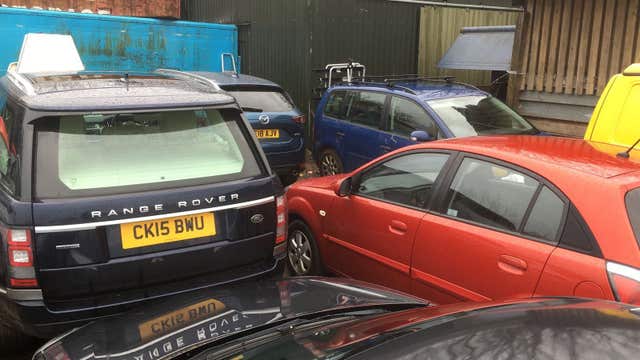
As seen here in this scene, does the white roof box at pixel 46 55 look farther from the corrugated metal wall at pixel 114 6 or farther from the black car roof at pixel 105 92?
the corrugated metal wall at pixel 114 6

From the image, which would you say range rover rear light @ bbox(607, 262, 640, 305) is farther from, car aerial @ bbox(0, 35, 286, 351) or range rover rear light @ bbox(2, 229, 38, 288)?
range rover rear light @ bbox(2, 229, 38, 288)

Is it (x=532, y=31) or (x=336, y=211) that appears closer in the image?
(x=336, y=211)

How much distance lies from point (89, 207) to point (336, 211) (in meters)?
2.05

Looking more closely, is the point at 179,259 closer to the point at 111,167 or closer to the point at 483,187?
the point at 111,167

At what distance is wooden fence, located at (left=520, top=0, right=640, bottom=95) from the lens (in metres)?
6.58

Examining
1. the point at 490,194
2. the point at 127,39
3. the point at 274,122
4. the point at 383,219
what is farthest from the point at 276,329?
the point at 127,39

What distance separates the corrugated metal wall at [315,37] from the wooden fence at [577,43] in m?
4.32

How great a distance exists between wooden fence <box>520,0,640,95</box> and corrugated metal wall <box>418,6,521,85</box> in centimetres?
466

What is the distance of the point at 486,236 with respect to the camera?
119 inches

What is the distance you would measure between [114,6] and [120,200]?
1230 cm

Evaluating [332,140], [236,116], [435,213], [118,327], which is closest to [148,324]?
[118,327]

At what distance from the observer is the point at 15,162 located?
278cm

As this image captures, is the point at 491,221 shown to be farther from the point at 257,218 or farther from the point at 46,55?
the point at 46,55

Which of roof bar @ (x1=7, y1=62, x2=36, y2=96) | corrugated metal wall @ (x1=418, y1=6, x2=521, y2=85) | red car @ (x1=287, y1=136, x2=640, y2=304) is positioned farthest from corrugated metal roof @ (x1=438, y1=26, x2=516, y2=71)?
roof bar @ (x1=7, y1=62, x2=36, y2=96)
